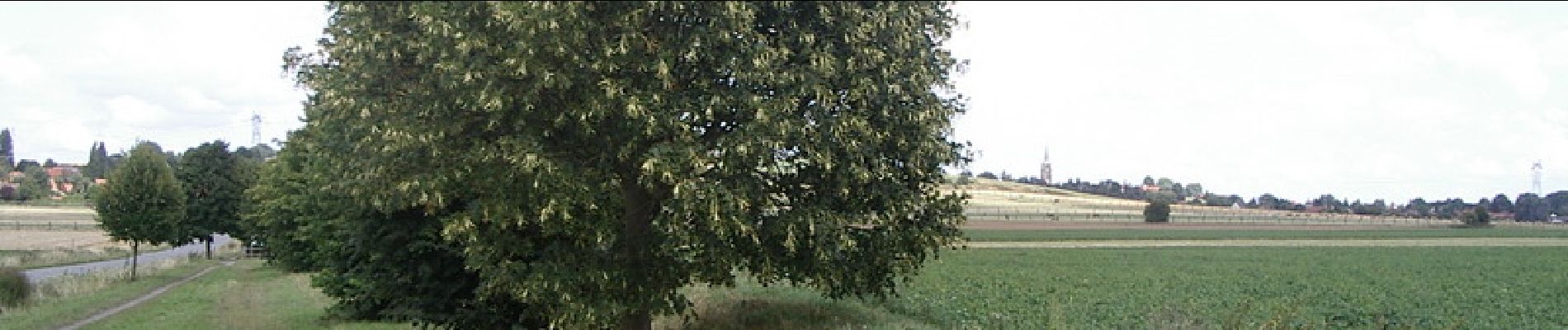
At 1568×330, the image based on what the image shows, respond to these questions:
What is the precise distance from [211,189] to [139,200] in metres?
16.7

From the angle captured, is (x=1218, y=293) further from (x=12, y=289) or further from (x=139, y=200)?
(x=139, y=200)

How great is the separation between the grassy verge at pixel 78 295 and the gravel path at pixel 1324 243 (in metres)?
39.5

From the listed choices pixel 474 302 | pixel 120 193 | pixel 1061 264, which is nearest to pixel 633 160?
pixel 474 302

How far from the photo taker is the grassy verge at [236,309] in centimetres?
2416

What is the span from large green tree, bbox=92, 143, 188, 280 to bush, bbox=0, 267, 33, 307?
9.15 metres

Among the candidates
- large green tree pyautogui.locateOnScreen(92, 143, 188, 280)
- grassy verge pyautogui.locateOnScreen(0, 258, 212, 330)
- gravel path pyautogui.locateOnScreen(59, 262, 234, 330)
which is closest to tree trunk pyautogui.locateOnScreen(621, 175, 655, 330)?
gravel path pyautogui.locateOnScreen(59, 262, 234, 330)

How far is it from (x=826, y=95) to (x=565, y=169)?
10.1 feet

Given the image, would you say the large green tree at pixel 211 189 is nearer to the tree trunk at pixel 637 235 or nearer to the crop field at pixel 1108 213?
the crop field at pixel 1108 213

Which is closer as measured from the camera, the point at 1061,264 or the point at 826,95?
the point at 826,95

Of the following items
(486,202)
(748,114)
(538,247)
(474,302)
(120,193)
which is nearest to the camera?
(748,114)

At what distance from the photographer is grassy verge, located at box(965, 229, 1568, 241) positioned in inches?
2813

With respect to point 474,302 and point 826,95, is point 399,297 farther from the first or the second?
point 826,95

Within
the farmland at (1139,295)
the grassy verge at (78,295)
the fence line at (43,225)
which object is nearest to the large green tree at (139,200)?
the grassy verge at (78,295)

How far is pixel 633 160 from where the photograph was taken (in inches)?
508
